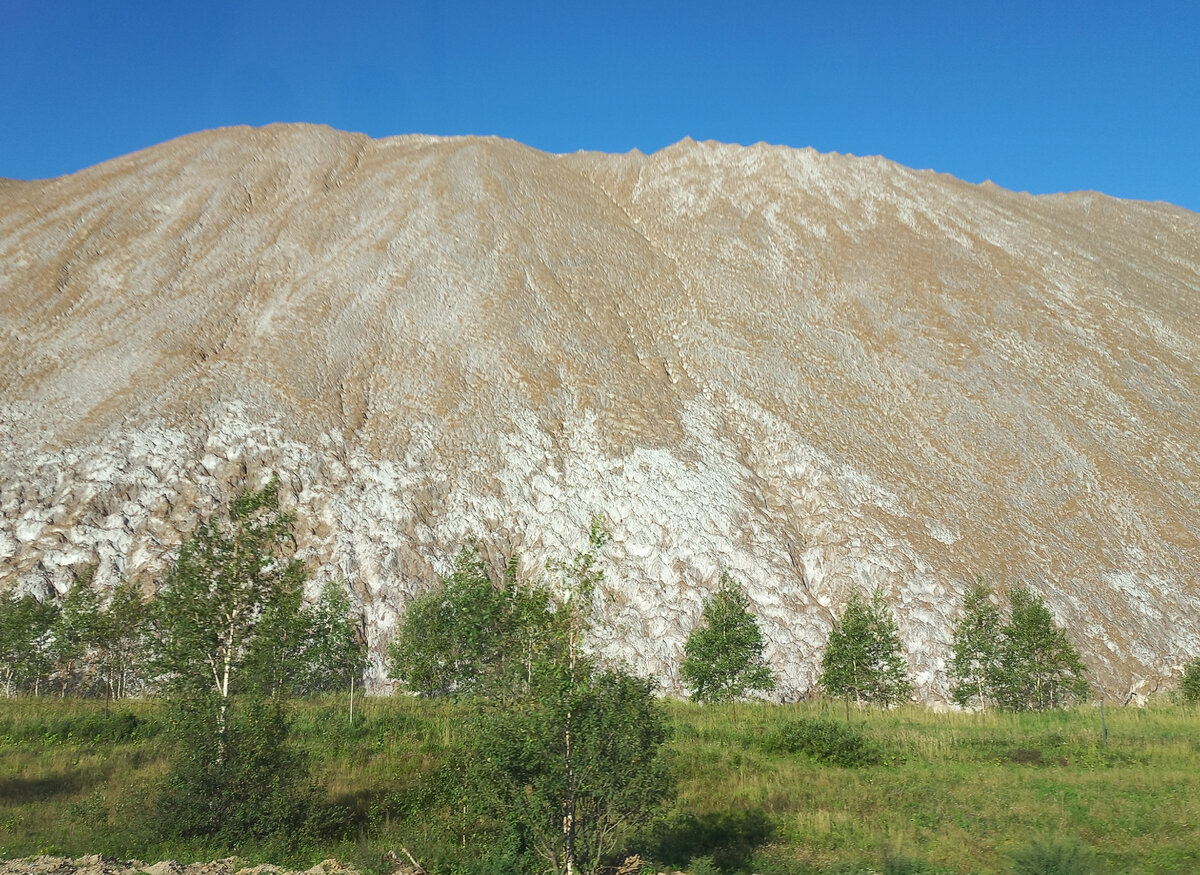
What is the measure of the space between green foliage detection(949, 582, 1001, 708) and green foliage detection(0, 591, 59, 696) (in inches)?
1545

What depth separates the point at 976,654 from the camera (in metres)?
39.3

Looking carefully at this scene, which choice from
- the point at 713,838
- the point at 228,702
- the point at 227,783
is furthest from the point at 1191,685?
the point at 228,702

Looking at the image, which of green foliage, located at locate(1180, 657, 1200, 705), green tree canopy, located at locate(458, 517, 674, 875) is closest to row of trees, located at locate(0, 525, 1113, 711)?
green foliage, located at locate(1180, 657, 1200, 705)

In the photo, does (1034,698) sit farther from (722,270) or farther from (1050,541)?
(722,270)

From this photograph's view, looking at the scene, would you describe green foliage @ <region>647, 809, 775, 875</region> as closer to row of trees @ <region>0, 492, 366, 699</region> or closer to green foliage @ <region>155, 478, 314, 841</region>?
green foliage @ <region>155, 478, 314, 841</region>

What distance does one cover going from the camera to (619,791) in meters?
16.2

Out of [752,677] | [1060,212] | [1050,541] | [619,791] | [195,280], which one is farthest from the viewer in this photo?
[1060,212]

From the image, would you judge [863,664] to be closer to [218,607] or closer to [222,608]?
[222,608]

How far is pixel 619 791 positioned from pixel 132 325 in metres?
53.8

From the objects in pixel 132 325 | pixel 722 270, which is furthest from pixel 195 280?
pixel 722 270

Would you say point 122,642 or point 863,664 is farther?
point 122,642

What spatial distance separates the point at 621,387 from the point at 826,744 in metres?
32.4

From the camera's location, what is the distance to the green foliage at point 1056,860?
15121 mm

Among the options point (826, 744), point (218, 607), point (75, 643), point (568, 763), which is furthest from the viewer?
point (75, 643)
